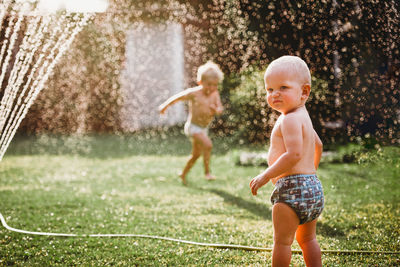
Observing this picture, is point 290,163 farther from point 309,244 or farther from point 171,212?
point 171,212

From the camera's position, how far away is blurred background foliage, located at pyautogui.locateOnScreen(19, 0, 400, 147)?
115 inches

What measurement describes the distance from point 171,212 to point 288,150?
6.53ft

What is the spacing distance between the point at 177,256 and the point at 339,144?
12.0 feet

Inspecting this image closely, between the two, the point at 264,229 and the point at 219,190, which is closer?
the point at 264,229

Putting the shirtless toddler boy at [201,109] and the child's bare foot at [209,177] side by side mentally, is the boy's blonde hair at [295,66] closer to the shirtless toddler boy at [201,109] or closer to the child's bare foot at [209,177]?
the shirtless toddler boy at [201,109]

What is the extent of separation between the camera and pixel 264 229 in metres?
2.89

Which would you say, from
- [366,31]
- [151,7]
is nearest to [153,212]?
[366,31]

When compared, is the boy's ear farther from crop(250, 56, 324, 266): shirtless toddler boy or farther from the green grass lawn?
the green grass lawn

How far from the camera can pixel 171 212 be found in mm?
3465

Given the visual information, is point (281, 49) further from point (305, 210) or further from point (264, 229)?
point (305, 210)

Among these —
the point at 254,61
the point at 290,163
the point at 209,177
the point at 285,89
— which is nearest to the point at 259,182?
the point at 290,163

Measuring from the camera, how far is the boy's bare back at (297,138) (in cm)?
169

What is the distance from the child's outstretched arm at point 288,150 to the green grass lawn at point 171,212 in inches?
30.9

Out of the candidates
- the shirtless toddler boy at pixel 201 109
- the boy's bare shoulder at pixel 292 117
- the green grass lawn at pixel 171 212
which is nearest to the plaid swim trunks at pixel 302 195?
the boy's bare shoulder at pixel 292 117
